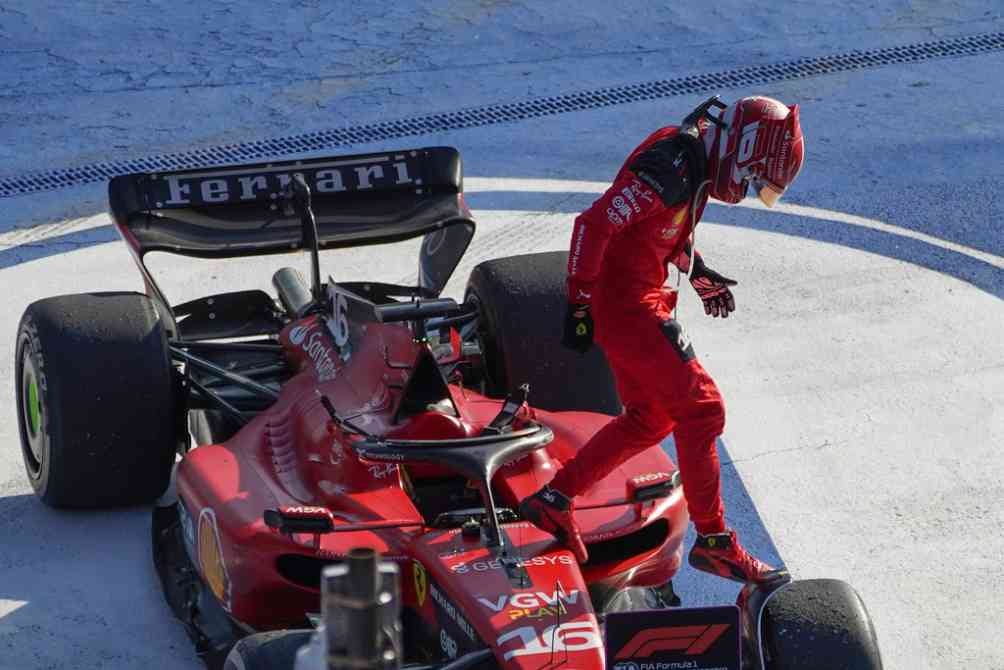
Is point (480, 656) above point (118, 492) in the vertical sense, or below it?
above

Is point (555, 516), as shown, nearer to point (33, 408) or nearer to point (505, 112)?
point (33, 408)

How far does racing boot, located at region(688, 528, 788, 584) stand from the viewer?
513cm

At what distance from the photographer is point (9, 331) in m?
7.70

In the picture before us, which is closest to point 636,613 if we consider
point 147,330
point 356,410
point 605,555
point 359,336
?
point 605,555

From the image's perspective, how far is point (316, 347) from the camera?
625cm

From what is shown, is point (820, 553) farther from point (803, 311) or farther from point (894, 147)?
point (894, 147)

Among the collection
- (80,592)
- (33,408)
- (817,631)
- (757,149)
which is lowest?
(80,592)

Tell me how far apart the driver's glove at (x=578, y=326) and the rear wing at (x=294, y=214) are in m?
1.50

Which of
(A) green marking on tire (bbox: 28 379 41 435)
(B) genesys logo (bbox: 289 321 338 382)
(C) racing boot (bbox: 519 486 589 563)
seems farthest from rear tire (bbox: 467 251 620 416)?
(A) green marking on tire (bbox: 28 379 41 435)

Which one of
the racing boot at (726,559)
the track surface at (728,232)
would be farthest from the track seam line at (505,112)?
the racing boot at (726,559)

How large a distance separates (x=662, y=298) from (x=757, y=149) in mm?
551

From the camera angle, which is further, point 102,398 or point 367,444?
point 102,398

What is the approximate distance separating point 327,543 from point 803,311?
362cm

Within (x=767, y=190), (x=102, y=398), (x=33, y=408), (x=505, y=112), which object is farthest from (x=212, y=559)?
(x=505, y=112)
